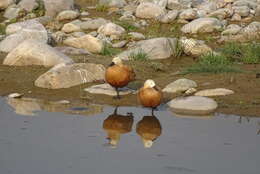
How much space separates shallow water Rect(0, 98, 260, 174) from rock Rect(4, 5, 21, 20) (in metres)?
9.67

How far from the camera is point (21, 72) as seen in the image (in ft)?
41.5

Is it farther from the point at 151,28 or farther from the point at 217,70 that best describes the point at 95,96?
the point at 151,28

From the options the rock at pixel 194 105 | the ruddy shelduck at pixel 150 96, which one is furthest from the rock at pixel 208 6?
the ruddy shelduck at pixel 150 96

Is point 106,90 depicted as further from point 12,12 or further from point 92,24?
point 12,12

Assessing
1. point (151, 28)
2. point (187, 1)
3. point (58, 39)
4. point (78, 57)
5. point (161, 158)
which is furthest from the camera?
point (187, 1)

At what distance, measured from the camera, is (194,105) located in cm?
1002

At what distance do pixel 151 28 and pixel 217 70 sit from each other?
596cm

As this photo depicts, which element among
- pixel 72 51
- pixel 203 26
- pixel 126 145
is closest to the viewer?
pixel 126 145

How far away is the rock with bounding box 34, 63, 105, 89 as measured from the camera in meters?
11.5

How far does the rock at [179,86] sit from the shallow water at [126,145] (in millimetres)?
1072

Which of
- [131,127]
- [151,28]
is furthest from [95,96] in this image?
[151,28]

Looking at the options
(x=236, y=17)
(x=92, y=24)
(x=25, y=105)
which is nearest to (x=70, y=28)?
(x=92, y=24)

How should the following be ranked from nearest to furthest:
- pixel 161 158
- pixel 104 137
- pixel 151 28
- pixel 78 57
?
pixel 161 158 → pixel 104 137 → pixel 78 57 → pixel 151 28

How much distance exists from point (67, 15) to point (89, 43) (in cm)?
394
